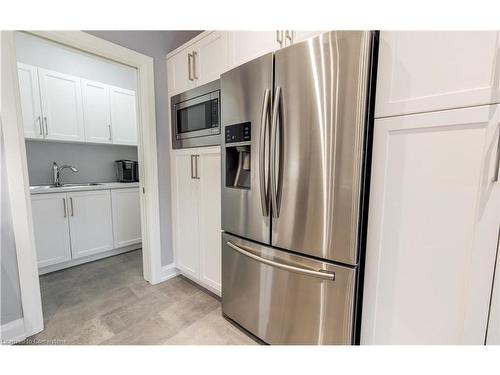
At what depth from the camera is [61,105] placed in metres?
2.41

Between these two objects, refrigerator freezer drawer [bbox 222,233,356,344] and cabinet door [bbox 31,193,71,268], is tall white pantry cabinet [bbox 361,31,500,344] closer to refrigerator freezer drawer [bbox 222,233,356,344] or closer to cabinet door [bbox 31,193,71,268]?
refrigerator freezer drawer [bbox 222,233,356,344]

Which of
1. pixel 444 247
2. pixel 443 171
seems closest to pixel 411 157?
pixel 443 171

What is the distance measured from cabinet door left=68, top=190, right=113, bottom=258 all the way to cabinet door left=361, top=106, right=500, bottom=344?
2.83 meters

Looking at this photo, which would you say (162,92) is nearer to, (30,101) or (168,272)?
(30,101)

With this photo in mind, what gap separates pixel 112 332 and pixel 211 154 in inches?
56.0

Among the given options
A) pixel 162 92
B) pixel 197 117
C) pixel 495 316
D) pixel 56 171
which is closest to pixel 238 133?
pixel 197 117

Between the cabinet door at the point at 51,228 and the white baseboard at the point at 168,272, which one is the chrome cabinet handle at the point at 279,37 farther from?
the cabinet door at the point at 51,228

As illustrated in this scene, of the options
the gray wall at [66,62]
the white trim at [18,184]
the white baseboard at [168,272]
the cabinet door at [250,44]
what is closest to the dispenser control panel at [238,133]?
the cabinet door at [250,44]

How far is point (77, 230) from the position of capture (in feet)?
7.79

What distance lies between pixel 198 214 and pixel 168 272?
83 cm

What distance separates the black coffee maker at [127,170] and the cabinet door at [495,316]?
3.41m

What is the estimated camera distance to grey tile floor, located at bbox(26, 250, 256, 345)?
1382 millimetres

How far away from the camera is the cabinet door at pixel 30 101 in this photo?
85.0 inches
